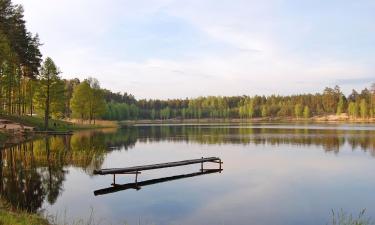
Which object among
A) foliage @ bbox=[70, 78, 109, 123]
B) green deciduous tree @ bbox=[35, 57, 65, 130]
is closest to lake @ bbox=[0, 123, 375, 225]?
green deciduous tree @ bbox=[35, 57, 65, 130]

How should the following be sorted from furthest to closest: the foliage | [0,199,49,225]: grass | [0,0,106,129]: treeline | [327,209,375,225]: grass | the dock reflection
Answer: the foliage < [0,0,106,129]: treeline < the dock reflection < [327,209,375,225]: grass < [0,199,49,225]: grass

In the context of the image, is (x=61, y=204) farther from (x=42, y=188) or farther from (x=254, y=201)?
(x=254, y=201)

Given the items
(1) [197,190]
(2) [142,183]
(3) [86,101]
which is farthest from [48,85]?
(1) [197,190]

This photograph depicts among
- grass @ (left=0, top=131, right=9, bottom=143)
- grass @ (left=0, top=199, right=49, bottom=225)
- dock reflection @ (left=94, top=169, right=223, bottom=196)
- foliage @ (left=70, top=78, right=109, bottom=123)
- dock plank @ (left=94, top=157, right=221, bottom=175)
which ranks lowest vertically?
dock reflection @ (left=94, top=169, right=223, bottom=196)

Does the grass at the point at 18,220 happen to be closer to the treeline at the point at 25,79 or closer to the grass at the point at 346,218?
the grass at the point at 346,218

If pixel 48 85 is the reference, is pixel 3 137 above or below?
below

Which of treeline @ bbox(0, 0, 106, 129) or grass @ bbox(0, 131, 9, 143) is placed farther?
treeline @ bbox(0, 0, 106, 129)

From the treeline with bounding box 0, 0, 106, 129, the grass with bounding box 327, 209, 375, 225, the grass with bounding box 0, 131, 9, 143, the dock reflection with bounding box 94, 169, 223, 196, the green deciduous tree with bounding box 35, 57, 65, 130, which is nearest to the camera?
the grass with bounding box 327, 209, 375, 225

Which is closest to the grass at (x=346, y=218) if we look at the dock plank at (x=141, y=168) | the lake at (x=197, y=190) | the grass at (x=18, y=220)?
the lake at (x=197, y=190)

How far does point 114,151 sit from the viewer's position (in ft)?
167

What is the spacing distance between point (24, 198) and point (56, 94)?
63.1 meters

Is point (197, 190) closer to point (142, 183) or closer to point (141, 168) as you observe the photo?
point (142, 183)

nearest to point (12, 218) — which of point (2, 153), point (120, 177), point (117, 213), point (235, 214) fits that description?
point (117, 213)

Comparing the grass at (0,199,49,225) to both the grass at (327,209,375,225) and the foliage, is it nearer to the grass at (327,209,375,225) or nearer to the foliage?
the grass at (327,209,375,225)
